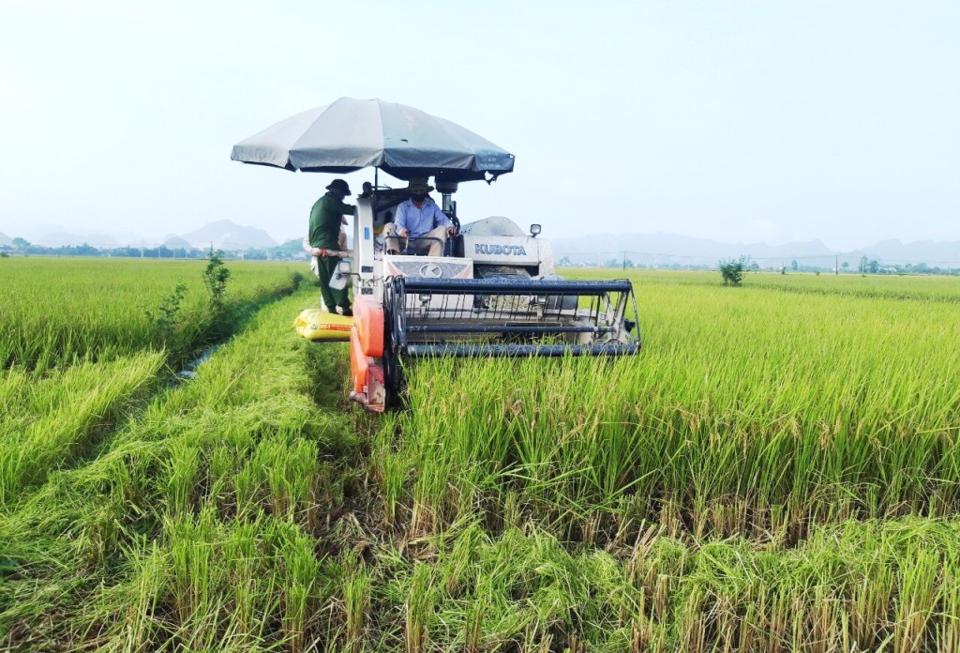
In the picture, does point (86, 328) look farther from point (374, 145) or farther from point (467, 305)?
point (467, 305)

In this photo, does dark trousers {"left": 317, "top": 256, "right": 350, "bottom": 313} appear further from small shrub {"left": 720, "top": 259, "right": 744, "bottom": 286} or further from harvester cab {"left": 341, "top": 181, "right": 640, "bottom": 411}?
small shrub {"left": 720, "top": 259, "right": 744, "bottom": 286}

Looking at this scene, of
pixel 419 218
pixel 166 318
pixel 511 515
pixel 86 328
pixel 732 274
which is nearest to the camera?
pixel 511 515

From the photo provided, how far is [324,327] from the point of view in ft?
18.9

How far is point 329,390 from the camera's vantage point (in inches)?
216

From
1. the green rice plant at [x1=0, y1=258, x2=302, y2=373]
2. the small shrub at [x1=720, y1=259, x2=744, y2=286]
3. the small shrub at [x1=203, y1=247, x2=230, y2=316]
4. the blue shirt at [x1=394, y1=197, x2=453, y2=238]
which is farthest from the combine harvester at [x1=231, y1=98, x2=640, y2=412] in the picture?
the small shrub at [x1=720, y1=259, x2=744, y2=286]

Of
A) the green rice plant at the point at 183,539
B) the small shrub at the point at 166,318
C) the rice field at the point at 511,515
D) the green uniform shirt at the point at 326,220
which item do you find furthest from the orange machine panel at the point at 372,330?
the small shrub at the point at 166,318

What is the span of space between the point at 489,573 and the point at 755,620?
3.16 feet

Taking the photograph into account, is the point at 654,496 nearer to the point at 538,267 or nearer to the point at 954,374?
the point at 954,374

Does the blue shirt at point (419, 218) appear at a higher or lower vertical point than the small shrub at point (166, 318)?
higher

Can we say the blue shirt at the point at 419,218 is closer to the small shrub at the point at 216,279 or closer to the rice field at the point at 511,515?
the rice field at the point at 511,515

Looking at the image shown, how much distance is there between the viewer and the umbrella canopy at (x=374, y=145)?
18.8ft

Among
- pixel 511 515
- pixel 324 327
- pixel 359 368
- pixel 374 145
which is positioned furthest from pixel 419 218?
pixel 511 515

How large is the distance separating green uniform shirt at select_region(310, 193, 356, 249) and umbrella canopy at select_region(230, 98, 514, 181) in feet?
3.19

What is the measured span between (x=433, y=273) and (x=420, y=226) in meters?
1.02
